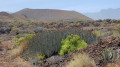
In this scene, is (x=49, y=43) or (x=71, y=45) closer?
(x=71, y=45)

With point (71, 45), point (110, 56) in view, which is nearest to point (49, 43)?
point (71, 45)

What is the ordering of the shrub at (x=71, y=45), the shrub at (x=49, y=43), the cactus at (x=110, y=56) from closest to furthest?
the cactus at (x=110, y=56)
the shrub at (x=71, y=45)
the shrub at (x=49, y=43)

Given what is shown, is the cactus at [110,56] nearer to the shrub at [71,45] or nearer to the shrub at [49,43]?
the shrub at [71,45]

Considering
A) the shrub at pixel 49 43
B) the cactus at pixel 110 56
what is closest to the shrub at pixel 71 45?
the shrub at pixel 49 43

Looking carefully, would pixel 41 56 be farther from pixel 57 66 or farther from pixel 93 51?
pixel 93 51

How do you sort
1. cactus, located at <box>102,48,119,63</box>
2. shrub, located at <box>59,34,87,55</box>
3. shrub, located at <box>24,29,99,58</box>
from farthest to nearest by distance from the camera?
shrub, located at <box>24,29,99,58</box> < shrub, located at <box>59,34,87,55</box> < cactus, located at <box>102,48,119,63</box>

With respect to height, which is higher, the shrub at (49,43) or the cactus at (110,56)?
the cactus at (110,56)

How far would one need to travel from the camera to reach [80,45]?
32.4 feet

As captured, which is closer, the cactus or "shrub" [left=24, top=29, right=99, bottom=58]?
the cactus

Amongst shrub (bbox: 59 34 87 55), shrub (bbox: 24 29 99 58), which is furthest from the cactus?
shrub (bbox: 24 29 99 58)

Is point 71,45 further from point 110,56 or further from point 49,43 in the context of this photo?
point 110,56

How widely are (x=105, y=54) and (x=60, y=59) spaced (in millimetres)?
2148

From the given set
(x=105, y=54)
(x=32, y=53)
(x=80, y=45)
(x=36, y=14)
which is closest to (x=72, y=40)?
(x=80, y=45)

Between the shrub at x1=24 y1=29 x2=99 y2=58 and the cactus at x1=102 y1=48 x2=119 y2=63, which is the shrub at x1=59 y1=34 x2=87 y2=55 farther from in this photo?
the cactus at x1=102 y1=48 x2=119 y2=63
